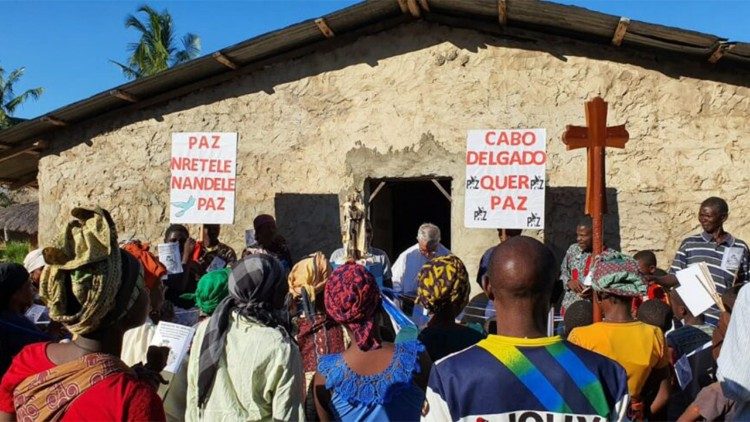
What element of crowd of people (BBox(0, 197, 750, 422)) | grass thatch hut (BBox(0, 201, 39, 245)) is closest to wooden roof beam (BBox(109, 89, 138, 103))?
crowd of people (BBox(0, 197, 750, 422))

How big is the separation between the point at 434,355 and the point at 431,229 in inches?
154

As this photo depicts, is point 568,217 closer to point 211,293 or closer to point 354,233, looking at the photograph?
point 354,233

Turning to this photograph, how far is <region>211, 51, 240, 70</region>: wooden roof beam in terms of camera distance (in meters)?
8.40

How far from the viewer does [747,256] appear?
257 inches

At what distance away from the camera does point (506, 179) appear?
7.54 meters

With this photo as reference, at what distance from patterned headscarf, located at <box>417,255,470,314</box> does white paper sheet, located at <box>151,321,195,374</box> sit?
120 centimetres

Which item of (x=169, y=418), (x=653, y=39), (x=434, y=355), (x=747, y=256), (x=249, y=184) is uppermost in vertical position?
(x=653, y=39)

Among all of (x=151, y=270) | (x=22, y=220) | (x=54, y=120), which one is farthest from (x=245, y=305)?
(x=22, y=220)

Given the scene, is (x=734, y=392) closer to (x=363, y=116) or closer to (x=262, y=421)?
(x=262, y=421)

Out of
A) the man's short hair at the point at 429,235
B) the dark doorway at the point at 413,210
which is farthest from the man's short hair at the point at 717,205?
the dark doorway at the point at 413,210

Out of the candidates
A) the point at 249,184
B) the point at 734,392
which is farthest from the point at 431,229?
the point at 734,392

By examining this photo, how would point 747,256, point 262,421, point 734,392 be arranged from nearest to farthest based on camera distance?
point 734,392, point 262,421, point 747,256

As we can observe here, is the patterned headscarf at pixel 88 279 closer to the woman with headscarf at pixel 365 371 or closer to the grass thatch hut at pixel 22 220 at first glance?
the woman with headscarf at pixel 365 371

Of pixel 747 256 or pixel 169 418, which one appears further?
pixel 747 256
